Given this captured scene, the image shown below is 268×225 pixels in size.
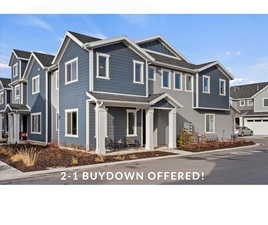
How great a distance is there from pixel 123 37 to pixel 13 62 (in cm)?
1496

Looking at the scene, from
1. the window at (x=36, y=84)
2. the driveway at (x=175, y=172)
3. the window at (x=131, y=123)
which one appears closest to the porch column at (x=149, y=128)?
the window at (x=131, y=123)

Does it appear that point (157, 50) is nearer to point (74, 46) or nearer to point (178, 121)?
point (178, 121)

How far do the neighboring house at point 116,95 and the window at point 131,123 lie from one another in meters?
0.06

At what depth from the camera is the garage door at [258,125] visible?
33.8 metres

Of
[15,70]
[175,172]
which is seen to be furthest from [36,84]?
[175,172]

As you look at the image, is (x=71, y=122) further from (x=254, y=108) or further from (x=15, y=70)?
(x=254, y=108)

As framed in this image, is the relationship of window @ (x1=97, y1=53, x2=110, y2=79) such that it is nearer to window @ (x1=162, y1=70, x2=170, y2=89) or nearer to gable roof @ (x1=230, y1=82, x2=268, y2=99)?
window @ (x1=162, y1=70, x2=170, y2=89)

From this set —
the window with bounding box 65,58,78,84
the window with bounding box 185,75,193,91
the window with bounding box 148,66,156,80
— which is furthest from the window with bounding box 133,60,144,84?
the window with bounding box 185,75,193,91

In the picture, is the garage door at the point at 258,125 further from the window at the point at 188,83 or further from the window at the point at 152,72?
the window at the point at 152,72

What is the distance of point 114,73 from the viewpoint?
14.1 m

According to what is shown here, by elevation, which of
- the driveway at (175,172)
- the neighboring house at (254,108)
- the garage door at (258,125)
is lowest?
the driveway at (175,172)

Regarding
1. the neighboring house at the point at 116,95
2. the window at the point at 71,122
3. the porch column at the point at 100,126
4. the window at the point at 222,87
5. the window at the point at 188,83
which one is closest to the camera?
the porch column at the point at 100,126

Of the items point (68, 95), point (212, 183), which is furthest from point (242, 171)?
point (68, 95)

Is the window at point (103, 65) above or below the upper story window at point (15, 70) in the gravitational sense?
below
